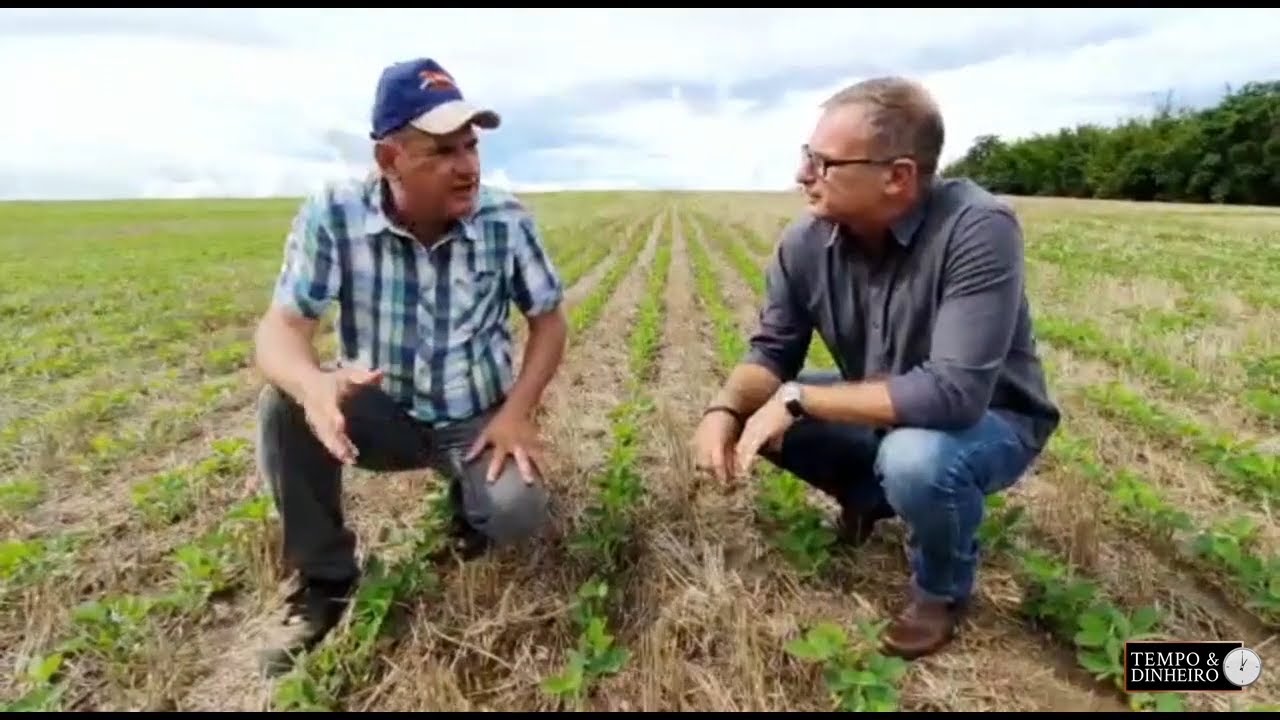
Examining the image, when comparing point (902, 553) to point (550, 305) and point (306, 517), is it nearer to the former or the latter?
point (550, 305)

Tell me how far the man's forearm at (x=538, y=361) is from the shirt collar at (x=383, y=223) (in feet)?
1.23

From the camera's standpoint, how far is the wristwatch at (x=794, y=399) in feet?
9.41

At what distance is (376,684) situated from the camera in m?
2.70

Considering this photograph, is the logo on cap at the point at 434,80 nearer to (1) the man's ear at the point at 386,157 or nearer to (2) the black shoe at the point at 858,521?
(1) the man's ear at the point at 386,157

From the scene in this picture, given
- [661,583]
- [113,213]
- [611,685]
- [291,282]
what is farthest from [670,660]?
[113,213]

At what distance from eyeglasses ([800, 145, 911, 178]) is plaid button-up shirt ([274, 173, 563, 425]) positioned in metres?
0.97

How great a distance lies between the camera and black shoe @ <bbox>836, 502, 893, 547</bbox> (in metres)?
3.40

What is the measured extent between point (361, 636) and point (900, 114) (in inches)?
82.5

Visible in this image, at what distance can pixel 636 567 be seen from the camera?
10.9ft

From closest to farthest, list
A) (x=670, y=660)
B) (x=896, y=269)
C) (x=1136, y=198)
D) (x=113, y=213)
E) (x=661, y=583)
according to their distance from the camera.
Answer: (x=670, y=660)
(x=896, y=269)
(x=661, y=583)
(x=113, y=213)
(x=1136, y=198)

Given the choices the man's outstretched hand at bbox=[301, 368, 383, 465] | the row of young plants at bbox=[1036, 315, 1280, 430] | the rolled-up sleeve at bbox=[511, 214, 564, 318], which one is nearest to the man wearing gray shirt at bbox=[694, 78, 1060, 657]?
the rolled-up sleeve at bbox=[511, 214, 564, 318]

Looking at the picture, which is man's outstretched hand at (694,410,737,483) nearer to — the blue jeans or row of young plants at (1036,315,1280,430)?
the blue jeans

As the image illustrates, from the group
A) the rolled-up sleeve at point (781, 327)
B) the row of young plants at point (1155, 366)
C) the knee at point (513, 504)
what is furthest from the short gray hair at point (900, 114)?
the row of young plants at point (1155, 366)

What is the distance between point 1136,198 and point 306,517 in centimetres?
5856
